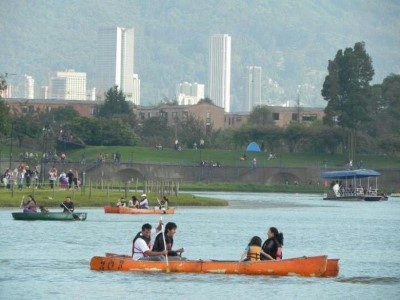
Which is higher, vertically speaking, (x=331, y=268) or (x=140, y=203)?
(x=140, y=203)

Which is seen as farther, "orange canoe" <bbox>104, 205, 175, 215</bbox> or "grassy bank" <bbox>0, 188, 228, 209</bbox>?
"grassy bank" <bbox>0, 188, 228, 209</bbox>

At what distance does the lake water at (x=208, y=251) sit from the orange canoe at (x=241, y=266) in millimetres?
276

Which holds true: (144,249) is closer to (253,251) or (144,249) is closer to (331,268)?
(253,251)

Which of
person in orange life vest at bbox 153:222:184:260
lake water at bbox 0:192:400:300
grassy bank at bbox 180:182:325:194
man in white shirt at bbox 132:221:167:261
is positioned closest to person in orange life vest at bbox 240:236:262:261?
lake water at bbox 0:192:400:300

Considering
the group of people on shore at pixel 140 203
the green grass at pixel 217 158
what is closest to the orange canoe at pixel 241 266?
the group of people on shore at pixel 140 203

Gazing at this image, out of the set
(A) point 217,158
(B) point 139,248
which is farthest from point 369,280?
(A) point 217,158

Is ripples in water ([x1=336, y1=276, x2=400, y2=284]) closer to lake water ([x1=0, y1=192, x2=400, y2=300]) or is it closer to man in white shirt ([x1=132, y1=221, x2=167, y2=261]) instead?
lake water ([x1=0, y1=192, x2=400, y2=300])

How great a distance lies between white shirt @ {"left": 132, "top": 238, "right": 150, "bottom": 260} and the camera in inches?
2276

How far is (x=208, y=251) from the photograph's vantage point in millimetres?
72625

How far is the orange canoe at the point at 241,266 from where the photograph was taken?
187 feet

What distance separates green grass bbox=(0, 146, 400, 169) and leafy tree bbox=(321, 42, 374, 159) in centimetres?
366

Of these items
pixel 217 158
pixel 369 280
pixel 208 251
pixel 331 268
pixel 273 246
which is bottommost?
pixel 369 280

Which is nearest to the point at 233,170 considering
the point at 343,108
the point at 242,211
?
the point at 343,108

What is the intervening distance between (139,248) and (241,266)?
4033 millimetres
